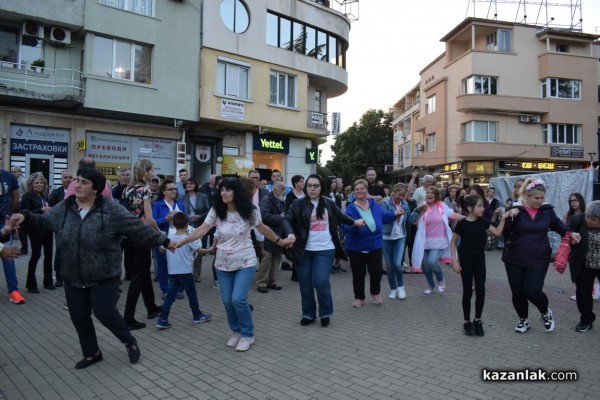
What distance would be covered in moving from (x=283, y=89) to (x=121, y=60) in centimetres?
810

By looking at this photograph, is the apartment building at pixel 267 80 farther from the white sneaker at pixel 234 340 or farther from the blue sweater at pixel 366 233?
the white sneaker at pixel 234 340

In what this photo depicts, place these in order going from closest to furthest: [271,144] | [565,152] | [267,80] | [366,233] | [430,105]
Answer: [366,233]
[267,80]
[271,144]
[565,152]
[430,105]

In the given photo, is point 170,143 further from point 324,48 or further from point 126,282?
point 126,282

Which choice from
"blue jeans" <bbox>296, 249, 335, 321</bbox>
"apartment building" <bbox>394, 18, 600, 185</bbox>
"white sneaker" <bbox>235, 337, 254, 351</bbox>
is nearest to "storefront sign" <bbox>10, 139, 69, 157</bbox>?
"blue jeans" <bbox>296, 249, 335, 321</bbox>

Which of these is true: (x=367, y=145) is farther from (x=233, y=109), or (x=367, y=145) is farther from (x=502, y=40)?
(x=233, y=109)

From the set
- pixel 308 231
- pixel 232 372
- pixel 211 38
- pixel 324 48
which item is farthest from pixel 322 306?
pixel 324 48

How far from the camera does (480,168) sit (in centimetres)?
3419

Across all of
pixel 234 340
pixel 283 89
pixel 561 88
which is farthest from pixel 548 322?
pixel 561 88

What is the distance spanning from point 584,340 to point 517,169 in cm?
3216

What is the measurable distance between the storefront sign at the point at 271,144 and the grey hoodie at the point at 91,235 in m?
18.7

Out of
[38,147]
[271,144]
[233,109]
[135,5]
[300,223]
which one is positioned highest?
[135,5]

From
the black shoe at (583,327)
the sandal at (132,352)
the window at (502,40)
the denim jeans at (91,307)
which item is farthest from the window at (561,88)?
the denim jeans at (91,307)

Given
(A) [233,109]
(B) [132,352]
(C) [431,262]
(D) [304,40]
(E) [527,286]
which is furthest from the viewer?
(D) [304,40]

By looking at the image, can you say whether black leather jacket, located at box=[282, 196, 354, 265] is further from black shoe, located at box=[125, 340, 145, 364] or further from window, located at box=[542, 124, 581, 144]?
window, located at box=[542, 124, 581, 144]
